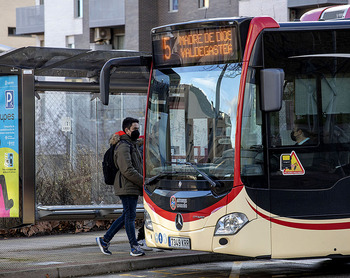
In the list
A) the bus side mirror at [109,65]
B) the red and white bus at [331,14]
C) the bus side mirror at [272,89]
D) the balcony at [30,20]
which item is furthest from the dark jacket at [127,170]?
the balcony at [30,20]

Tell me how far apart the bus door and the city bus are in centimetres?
1

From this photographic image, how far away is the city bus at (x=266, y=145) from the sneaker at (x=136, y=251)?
1909 millimetres

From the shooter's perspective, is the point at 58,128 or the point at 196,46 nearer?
the point at 196,46

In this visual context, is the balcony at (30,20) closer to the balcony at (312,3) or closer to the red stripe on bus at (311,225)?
the balcony at (312,3)

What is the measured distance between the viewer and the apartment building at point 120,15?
29484mm

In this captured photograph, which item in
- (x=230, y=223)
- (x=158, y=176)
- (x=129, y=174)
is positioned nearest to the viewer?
(x=230, y=223)

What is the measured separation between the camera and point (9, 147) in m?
13.3

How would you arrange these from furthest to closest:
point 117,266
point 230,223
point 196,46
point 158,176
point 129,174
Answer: point 129,174 < point 117,266 < point 158,176 < point 196,46 < point 230,223

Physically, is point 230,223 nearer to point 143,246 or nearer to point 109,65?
point 109,65

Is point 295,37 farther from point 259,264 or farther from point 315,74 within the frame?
point 259,264

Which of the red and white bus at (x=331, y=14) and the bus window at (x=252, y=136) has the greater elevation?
the red and white bus at (x=331, y=14)

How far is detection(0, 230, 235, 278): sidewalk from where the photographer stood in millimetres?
10918

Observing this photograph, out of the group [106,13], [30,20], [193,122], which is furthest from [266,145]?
[30,20]

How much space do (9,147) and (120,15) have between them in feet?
75.0
